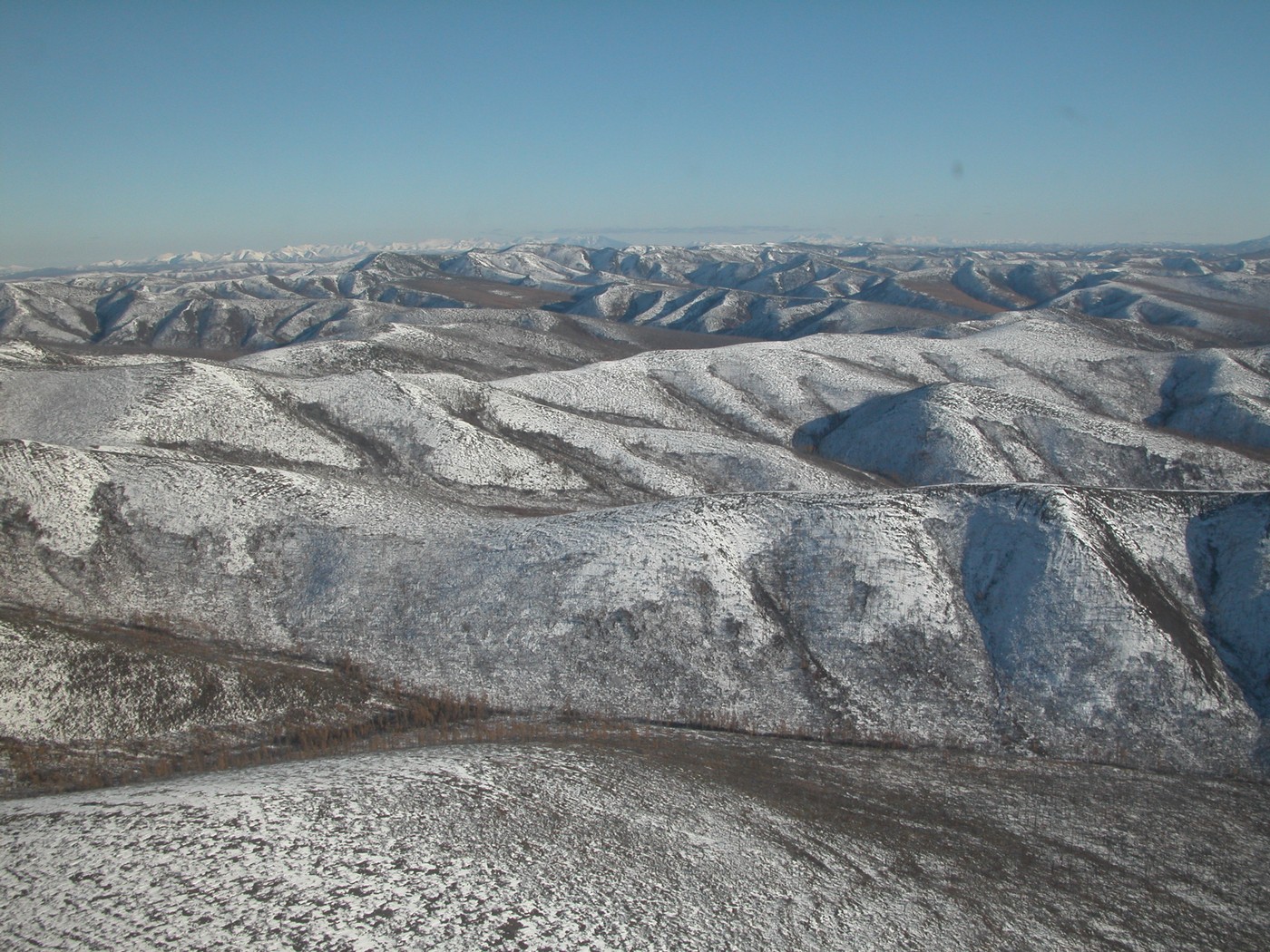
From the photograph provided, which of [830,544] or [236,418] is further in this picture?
[236,418]

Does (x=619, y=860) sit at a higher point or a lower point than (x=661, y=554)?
lower

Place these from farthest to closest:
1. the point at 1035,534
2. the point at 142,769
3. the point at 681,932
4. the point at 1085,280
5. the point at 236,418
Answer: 1. the point at 1085,280
2. the point at 236,418
3. the point at 1035,534
4. the point at 142,769
5. the point at 681,932

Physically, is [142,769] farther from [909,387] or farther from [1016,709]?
[909,387]

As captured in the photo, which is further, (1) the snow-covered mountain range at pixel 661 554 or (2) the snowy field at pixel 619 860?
(1) the snow-covered mountain range at pixel 661 554

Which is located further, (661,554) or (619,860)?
(661,554)

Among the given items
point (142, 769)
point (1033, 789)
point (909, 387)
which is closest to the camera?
point (142, 769)

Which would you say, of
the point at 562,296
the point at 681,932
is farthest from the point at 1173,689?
the point at 562,296

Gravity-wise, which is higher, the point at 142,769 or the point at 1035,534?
the point at 1035,534

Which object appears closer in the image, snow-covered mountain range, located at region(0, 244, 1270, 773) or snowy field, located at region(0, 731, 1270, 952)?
snowy field, located at region(0, 731, 1270, 952)
